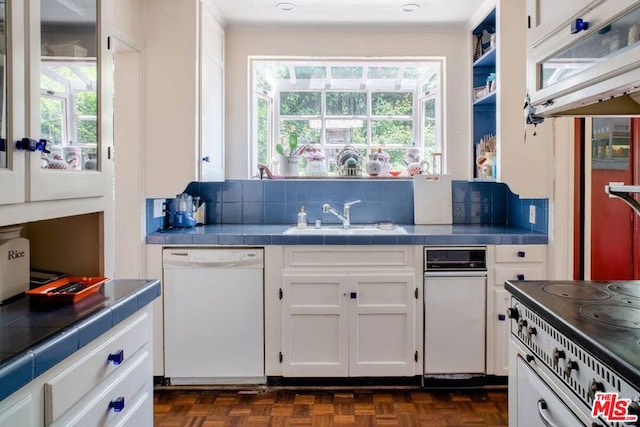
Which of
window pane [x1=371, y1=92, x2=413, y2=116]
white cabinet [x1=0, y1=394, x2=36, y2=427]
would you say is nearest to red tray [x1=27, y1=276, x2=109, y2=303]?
white cabinet [x1=0, y1=394, x2=36, y2=427]

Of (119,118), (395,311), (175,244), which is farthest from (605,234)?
(119,118)

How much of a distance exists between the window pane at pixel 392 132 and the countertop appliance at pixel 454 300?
3.70ft

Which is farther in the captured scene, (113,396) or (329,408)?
(329,408)

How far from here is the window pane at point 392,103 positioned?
3459mm

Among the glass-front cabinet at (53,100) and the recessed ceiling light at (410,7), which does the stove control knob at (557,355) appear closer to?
the glass-front cabinet at (53,100)

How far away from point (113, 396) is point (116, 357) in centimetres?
10

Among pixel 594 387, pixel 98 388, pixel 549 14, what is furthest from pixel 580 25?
pixel 98 388

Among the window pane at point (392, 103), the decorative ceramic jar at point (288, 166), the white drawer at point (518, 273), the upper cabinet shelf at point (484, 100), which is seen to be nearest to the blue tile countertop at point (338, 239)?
the white drawer at point (518, 273)

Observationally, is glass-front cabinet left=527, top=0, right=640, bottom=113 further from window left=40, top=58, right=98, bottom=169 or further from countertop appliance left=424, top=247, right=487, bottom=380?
window left=40, top=58, right=98, bottom=169

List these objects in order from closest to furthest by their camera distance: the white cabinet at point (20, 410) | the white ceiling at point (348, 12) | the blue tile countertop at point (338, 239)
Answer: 1. the white cabinet at point (20, 410)
2. the blue tile countertop at point (338, 239)
3. the white ceiling at point (348, 12)

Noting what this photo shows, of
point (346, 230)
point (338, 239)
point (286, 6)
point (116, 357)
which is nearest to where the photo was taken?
point (116, 357)

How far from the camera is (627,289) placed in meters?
1.51

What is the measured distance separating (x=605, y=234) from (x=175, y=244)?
8.10 ft

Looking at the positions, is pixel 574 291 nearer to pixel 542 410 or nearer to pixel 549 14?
pixel 542 410
